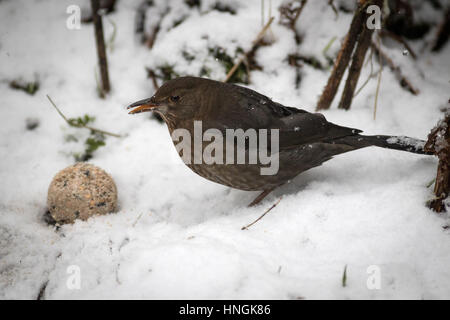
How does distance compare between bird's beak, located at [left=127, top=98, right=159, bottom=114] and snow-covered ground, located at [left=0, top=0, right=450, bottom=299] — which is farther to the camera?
bird's beak, located at [left=127, top=98, right=159, bottom=114]

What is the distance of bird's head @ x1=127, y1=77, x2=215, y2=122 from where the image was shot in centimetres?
270

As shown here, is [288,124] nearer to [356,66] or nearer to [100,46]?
[356,66]

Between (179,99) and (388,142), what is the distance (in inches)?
56.2

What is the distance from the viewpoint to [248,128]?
2.63 m

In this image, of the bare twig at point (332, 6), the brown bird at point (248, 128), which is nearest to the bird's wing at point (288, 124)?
the brown bird at point (248, 128)

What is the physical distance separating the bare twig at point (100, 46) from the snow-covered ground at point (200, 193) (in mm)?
139

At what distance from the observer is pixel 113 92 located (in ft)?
12.7

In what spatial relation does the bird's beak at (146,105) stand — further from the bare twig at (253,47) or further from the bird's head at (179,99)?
the bare twig at (253,47)

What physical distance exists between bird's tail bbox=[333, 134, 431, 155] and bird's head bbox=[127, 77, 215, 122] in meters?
0.99

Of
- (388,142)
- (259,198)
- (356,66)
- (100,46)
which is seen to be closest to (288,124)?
(259,198)

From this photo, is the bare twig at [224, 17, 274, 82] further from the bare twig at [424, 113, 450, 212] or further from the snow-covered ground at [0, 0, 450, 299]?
the bare twig at [424, 113, 450, 212]

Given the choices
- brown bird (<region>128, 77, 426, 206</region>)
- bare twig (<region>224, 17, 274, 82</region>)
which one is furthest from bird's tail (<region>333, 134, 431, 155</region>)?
bare twig (<region>224, 17, 274, 82</region>)

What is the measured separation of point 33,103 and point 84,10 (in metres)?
1.17
